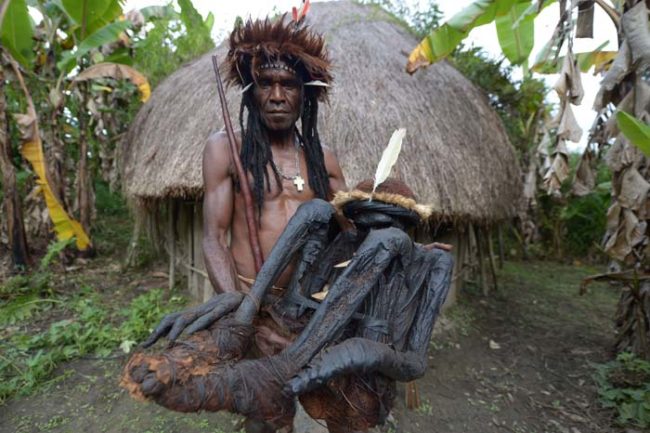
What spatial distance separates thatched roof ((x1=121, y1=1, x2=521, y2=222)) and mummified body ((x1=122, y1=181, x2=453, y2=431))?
253 cm

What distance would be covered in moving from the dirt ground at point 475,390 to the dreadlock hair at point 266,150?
2.00 meters

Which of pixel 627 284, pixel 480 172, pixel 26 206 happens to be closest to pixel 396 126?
pixel 480 172

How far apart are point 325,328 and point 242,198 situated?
63 cm

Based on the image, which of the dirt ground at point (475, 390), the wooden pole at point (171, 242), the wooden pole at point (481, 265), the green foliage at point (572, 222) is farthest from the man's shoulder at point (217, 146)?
the green foliage at point (572, 222)

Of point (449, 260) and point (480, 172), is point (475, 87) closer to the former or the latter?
point (480, 172)

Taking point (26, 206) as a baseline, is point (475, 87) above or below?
above

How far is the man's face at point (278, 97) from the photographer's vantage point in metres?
1.49

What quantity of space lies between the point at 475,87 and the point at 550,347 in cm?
327

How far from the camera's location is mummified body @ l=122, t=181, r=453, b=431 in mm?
1035

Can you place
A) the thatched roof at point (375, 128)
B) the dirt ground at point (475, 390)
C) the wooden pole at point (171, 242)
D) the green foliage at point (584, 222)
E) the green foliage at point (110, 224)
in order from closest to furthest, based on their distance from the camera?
the dirt ground at point (475, 390)
the thatched roof at point (375, 128)
the wooden pole at point (171, 242)
the green foliage at point (110, 224)
the green foliage at point (584, 222)

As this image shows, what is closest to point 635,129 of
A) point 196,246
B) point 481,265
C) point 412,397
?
point 412,397

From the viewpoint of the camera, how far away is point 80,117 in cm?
557

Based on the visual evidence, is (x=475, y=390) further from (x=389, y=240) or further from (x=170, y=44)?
(x=170, y=44)

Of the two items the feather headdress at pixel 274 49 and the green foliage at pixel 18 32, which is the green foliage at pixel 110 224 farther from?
the feather headdress at pixel 274 49
